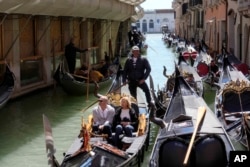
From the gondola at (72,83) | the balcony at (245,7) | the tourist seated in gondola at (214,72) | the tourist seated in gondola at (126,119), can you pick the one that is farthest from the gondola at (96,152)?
the balcony at (245,7)

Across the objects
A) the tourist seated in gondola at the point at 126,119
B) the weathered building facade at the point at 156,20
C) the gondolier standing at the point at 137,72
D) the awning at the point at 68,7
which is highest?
the weathered building facade at the point at 156,20

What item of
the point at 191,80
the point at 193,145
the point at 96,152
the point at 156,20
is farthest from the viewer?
the point at 156,20

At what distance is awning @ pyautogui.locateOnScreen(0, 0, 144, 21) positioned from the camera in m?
7.03

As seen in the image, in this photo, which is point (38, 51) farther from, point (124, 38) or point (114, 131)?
point (124, 38)

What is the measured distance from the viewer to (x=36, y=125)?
667 centimetres

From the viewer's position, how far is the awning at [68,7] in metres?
7.03

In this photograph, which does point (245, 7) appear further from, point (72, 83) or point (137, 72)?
point (137, 72)

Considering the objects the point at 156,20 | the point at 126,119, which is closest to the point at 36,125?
the point at 126,119

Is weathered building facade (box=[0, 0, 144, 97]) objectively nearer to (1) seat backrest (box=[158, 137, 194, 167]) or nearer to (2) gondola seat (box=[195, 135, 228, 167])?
(1) seat backrest (box=[158, 137, 194, 167])

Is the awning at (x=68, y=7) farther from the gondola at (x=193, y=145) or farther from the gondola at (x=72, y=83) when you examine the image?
the gondola at (x=193, y=145)

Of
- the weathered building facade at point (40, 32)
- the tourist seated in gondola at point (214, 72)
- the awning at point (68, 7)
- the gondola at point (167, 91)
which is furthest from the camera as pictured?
the tourist seated in gondola at point (214, 72)

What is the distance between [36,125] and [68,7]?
291 cm

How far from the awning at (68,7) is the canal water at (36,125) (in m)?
1.44

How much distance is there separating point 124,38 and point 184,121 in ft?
56.9
